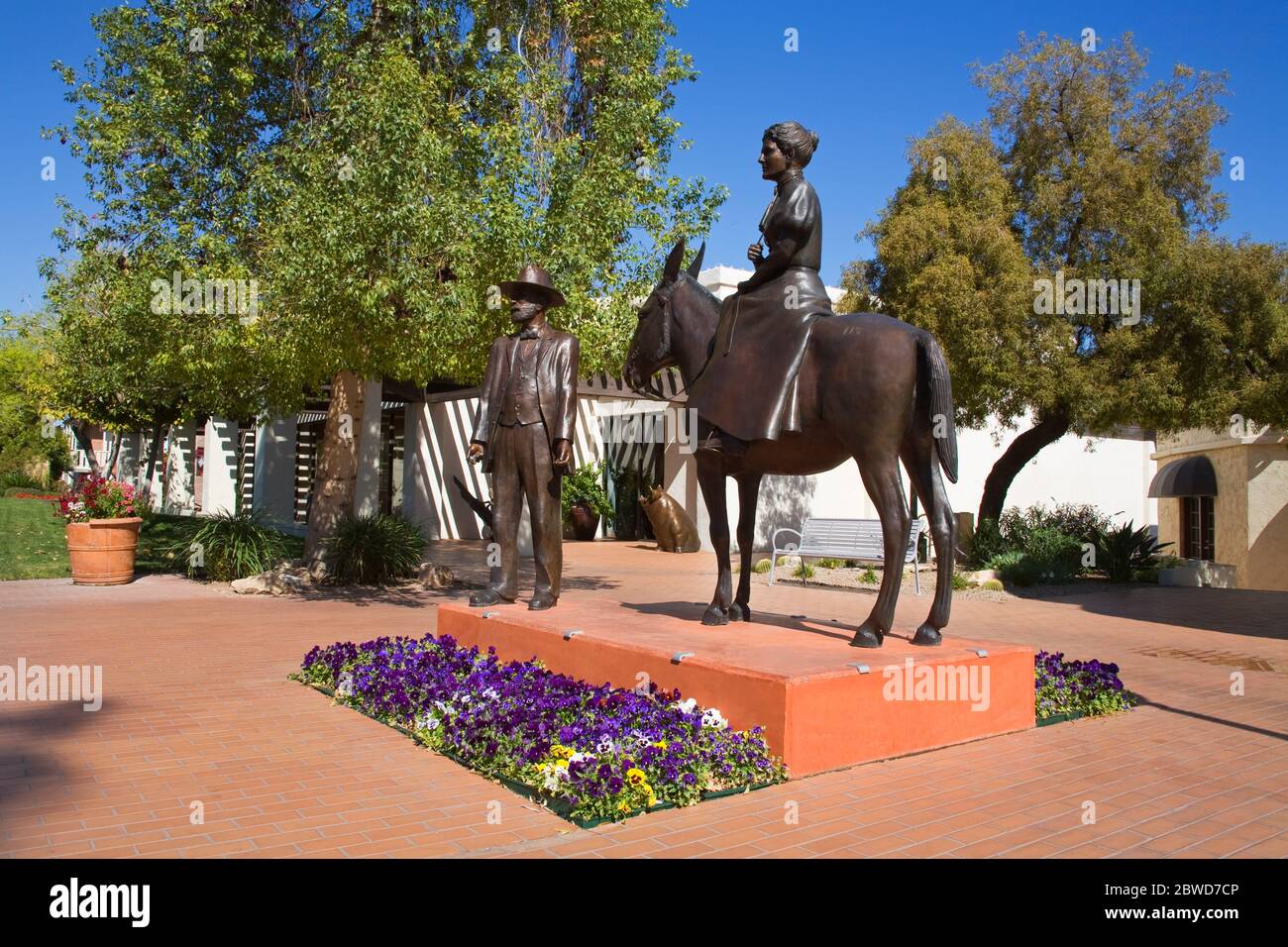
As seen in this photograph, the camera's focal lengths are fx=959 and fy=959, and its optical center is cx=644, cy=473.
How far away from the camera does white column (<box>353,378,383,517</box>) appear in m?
18.9

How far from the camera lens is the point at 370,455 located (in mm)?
19594

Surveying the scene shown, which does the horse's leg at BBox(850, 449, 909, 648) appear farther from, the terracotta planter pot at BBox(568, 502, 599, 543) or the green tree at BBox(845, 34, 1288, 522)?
the terracotta planter pot at BBox(568, 502, 599, 543)

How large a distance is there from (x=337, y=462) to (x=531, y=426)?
7.48 m

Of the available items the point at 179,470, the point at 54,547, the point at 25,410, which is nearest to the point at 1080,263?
the point at 54,547

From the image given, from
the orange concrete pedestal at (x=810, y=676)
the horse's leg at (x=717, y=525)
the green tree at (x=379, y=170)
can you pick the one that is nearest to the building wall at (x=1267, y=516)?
the green tree at (x=379, y=170)

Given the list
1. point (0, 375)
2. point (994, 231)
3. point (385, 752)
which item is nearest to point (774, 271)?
point (385, 752)

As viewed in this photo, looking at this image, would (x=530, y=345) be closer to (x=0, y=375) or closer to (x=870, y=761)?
(x=870, y=761)

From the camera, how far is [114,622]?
10266mm

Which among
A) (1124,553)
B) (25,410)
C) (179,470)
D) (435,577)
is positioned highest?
(25,410)

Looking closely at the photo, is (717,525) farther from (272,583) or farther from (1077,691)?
(272,583)

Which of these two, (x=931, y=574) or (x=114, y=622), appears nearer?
(x=114, y=622)

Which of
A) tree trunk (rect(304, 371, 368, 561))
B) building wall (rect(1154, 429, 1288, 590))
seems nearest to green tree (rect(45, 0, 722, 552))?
tree trunk (rect(304, 371, 368, 561))

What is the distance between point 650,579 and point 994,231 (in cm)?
788

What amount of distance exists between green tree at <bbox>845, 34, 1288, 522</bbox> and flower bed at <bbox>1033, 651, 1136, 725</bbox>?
8.83m
